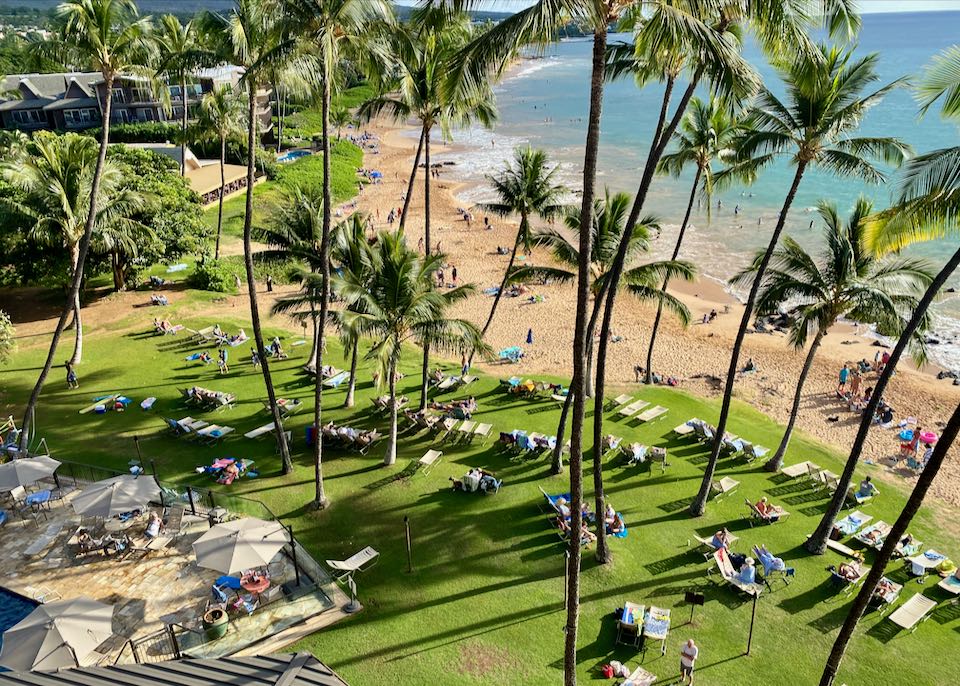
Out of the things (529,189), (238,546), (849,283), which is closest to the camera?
(238,546)

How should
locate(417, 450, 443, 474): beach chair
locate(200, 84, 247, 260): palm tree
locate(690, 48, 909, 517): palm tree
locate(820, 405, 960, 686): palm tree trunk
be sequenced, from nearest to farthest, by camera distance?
locate(820, 405, 960, 686): palm tree trunk < locate(690, 48, 909, 517): palm tree < locate(417, 450, 443, 474): beach chair < locate(200, 84, 247, 260): palm tree

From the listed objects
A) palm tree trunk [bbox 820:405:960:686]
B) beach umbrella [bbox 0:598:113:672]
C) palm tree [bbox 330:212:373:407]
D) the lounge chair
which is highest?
palm tree [bbox 330:212:373:407]

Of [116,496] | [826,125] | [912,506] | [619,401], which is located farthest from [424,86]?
[912,506]

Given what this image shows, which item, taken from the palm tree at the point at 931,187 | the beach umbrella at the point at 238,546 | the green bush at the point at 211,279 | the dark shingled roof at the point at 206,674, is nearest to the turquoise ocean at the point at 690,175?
the palm tree at the point at 931,187

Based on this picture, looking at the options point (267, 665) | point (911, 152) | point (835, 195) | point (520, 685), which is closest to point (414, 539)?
point (520, 685)

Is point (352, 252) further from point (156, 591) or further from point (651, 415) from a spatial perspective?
point (651, 415)

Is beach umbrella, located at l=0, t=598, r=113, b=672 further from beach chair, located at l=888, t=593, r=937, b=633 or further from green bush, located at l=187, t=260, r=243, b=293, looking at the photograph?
green bush, located at l=187, t=260, r=243, b=293

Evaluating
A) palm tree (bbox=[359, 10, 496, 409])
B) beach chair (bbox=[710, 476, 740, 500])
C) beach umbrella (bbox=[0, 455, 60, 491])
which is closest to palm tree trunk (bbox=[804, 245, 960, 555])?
beach chair (bbox=[710, 476, 740, 500])
